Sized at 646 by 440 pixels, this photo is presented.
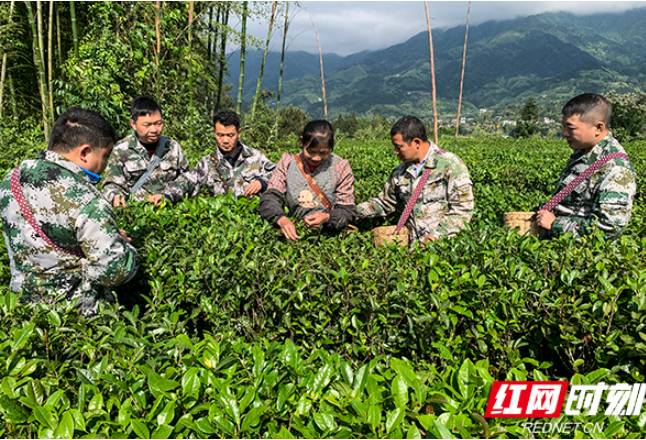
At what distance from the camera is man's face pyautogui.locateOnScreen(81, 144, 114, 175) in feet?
6.77

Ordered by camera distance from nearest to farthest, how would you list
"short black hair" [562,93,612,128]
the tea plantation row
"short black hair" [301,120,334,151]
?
the tea plantation row < "short black hair" [562,93,612,128] < "short black hair" [301,120,334,151]

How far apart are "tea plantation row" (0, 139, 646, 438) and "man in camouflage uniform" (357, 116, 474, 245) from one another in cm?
45

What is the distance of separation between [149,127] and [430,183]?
111 inches

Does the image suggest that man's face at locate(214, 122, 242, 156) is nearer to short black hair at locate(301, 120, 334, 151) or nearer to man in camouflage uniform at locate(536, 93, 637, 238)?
short black hair at locate(301, 120, 334, 151)

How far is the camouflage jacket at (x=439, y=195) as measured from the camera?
345 cm

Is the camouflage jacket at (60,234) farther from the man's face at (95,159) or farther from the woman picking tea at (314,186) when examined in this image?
the woman picking tea at (314,186)

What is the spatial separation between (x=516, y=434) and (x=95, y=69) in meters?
8.64

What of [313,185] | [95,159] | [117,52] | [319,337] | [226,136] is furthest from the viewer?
[117,52]

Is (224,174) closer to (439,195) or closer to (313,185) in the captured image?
(313,185)

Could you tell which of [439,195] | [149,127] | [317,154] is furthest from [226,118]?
[439,195]

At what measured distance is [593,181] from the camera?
2889 millimetres

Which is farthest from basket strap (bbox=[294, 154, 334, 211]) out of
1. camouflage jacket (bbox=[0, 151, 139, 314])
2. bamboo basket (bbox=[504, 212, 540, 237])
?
camouflage jacket (bbox=[0, 151, 139, 314])

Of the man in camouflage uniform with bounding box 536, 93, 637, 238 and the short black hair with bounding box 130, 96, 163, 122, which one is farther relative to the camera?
the short black hair with bounding box 130, 96, 163, 122

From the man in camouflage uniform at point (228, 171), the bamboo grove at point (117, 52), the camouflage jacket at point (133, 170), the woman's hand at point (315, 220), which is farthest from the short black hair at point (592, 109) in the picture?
the bamboo grove at point (117, 52)
